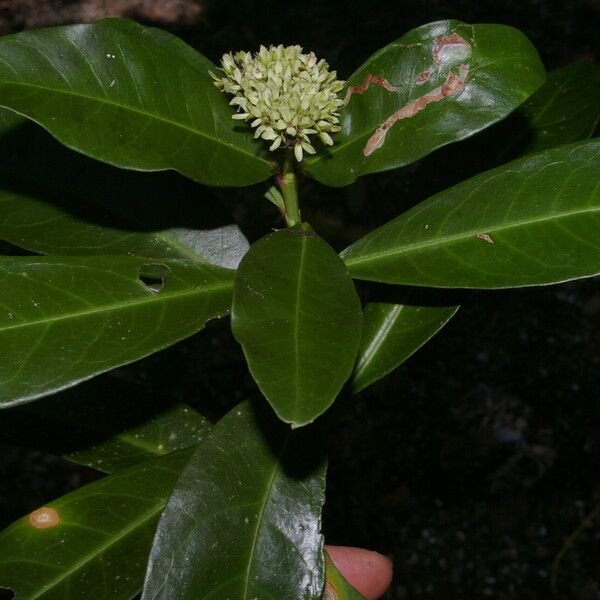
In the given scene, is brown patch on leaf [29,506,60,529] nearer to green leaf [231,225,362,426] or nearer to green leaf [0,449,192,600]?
green leaf [0,449,192,600]

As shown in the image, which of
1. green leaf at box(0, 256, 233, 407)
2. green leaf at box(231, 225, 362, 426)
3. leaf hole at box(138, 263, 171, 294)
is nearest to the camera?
green leaf at box(231, 225, 362, 426)

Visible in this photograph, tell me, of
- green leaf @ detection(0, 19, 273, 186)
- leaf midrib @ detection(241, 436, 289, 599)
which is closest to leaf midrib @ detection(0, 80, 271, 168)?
green leaf @ detection(0, 19, 273, 186)

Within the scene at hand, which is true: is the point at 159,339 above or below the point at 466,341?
above

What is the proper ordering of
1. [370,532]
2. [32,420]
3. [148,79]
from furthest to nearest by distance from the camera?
1. [370,532]
2. [32,420]
3. [148,79]

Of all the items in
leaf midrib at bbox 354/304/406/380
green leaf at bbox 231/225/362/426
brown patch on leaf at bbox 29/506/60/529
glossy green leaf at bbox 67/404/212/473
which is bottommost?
glossy green leaf at bbox 67/404/212/473

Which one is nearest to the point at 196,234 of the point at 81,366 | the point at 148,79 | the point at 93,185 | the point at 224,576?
the point at 93,185

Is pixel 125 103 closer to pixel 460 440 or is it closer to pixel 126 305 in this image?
pixel 126 305

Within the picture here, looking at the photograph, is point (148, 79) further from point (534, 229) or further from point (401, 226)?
point (534, 229)

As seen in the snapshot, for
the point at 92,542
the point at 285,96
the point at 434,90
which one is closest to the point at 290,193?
the point at 285,96
